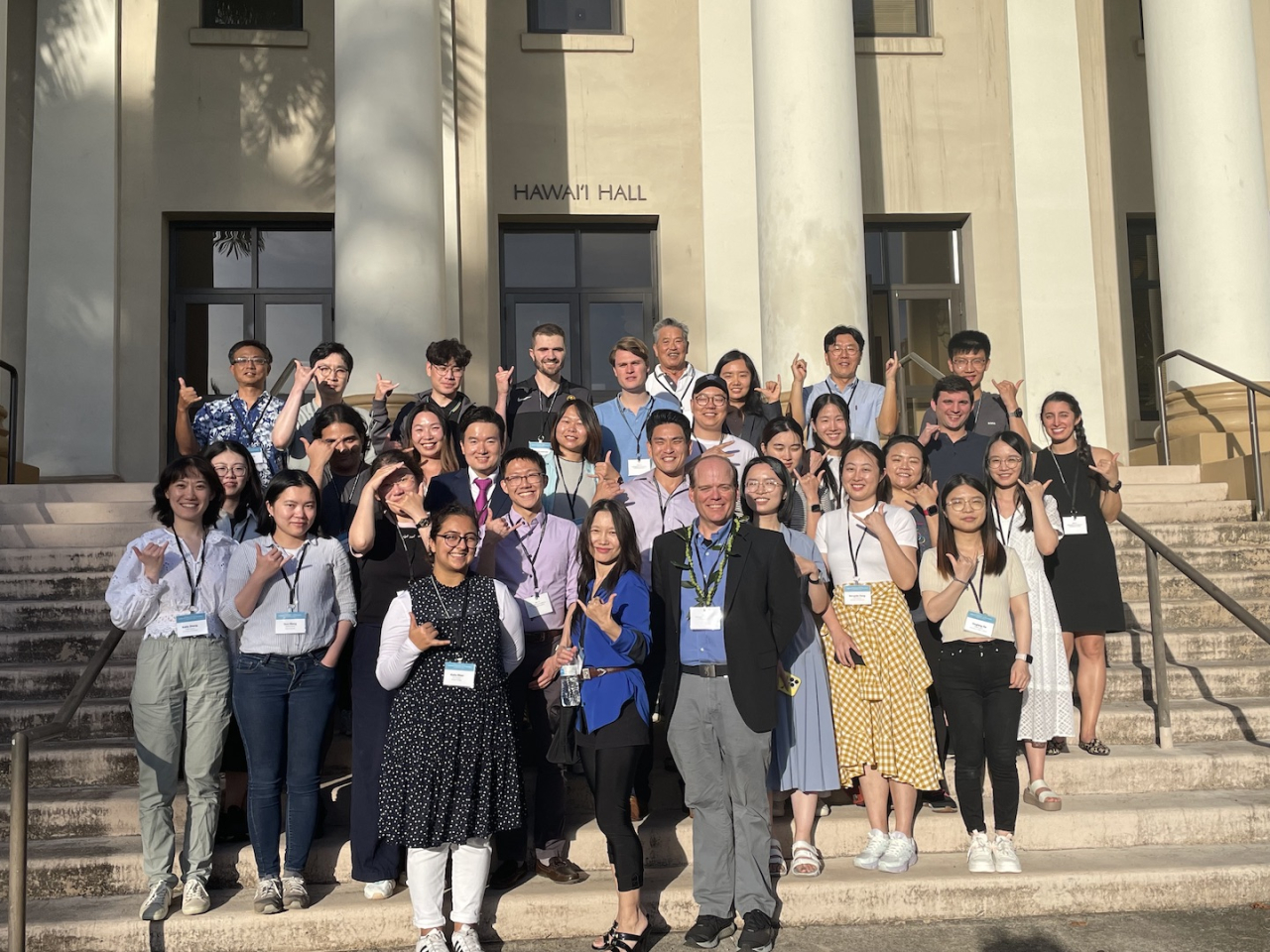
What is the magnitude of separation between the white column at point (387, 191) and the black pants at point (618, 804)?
6284 mm

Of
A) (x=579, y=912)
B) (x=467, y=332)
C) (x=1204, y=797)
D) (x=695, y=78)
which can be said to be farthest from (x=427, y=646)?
(x=695, y=78)

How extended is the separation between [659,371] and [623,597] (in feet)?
9.02

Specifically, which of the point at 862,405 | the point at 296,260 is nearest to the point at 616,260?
the point at 296,260

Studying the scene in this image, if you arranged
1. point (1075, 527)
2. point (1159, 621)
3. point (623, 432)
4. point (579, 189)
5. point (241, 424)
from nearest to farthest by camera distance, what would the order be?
point (241, 424) < point (1075, 527) < point (623, 432) < point (1159, 621) < point (579, 189)

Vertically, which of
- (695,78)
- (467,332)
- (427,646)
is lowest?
(427,646)

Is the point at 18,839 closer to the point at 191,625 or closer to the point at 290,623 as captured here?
the point at 191,625

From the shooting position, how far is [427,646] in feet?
17.8

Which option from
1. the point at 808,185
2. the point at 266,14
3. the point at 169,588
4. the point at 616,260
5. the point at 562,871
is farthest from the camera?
the point at 616,260

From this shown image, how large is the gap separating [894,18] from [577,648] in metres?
12.1

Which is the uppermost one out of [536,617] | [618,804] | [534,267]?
[534,267]

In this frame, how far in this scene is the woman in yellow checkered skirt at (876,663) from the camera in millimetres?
6191

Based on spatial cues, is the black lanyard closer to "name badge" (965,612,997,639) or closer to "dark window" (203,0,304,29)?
"name badge" (965,612,997,639)

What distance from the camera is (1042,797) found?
261 inches

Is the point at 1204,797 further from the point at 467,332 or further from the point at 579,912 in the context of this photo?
the point at 467,332
